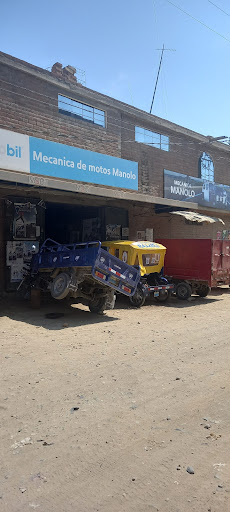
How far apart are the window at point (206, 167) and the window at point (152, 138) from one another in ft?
10.7

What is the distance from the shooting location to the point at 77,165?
516 inches

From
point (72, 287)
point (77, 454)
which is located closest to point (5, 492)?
point (77, 454)

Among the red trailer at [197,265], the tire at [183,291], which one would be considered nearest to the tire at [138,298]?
the red trailer at [197,265]

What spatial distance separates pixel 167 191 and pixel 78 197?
19.2 ft

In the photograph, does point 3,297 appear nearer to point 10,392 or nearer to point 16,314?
point 16,314

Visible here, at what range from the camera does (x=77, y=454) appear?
334cm

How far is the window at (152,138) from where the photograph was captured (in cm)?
1712

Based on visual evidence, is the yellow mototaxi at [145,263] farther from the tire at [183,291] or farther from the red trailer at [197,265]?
the red trailer at [197,265]

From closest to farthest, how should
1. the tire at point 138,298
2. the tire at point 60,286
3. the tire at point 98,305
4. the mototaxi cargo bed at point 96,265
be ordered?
the mototaxi cargo bed at point 96,265 → the tire at point 60,286 → the tire at point 98,305 → the tire at point 138,298

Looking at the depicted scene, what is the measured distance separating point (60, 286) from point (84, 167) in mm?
5598

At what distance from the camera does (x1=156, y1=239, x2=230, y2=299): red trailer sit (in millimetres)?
12500

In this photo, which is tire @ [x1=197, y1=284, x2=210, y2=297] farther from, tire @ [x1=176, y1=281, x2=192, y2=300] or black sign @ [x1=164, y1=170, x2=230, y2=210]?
black sign @ [x1=164, y1=170, x2=230, y2=210]

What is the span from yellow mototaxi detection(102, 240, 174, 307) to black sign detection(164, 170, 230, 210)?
7004 millimetres

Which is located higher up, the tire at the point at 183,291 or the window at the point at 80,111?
the window at the point at 80,111
